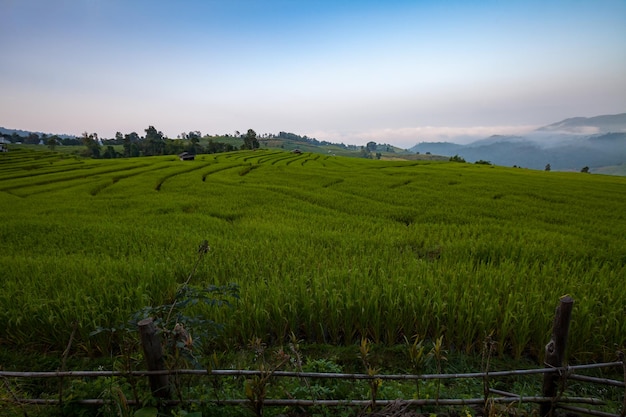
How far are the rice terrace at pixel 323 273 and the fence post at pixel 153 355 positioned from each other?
25cm

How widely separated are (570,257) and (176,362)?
6.62m

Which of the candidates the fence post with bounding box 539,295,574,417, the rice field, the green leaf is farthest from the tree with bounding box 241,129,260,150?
the fence post with bounding box 539,295,574,417

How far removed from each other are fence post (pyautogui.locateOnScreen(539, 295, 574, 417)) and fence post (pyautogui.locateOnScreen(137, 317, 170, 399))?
2275 millimetres

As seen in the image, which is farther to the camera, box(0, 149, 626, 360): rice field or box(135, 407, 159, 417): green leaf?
box(0, 149, 626, 360): rice field

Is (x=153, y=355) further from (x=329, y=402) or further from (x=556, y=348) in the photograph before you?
(x=556, y=348)

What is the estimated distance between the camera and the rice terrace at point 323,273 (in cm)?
313

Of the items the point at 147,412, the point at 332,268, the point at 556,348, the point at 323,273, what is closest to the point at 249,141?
the point at 332,268

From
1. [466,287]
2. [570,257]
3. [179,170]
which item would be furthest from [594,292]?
[179,170]

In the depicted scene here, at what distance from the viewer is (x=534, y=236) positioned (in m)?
6.50

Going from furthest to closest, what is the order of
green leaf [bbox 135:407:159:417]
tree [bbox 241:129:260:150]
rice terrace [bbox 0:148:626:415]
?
tree [bbox 241:129:260:150], rice terrace [bbox 0:148:626:415], green leaf [bbox 135:407:159:417]

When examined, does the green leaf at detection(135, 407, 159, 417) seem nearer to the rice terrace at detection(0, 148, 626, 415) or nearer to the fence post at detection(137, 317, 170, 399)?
the fence post at detection(137, 317, 170, 399)

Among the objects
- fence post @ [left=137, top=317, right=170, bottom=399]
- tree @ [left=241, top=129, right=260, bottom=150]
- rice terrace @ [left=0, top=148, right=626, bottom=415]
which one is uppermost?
tree @ [left=241, top=129, right=260, bottom=150]

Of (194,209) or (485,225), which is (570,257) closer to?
(485,225)

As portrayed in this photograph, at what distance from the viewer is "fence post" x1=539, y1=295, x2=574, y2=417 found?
1.71 m
